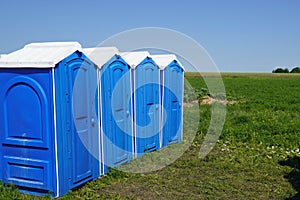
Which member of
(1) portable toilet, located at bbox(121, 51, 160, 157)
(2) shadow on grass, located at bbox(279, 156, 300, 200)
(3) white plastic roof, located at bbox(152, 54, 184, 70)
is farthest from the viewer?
(3) white plastic roof, located at bbox(152, 54, 184, 70)

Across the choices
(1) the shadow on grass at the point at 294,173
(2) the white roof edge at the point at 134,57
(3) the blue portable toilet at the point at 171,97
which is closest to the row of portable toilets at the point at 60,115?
(2) the white roof edge at the point at 134,57

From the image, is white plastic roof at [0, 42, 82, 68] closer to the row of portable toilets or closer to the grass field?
the row of portable toilets

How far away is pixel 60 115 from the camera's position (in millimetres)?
5199

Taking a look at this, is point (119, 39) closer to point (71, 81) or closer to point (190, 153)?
point (71, 81)

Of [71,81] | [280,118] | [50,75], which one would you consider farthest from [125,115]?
[280,118]

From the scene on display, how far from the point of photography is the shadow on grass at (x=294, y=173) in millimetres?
6000

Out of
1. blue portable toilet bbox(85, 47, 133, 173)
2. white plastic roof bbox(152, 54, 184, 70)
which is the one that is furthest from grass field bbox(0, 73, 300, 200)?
white plastic roof bbox(152, 54, 184, 70)

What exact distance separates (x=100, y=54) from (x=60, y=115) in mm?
1639

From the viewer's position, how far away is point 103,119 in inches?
253

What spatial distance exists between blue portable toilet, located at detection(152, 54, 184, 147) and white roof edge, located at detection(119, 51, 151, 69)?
84 centimetres

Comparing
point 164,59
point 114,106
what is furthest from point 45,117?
point 164,59

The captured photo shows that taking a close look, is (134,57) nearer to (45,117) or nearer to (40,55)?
(40,55)

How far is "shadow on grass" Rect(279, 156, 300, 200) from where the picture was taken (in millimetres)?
6000

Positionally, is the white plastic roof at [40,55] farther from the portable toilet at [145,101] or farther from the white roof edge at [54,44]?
the portable toilet at [145,101]
